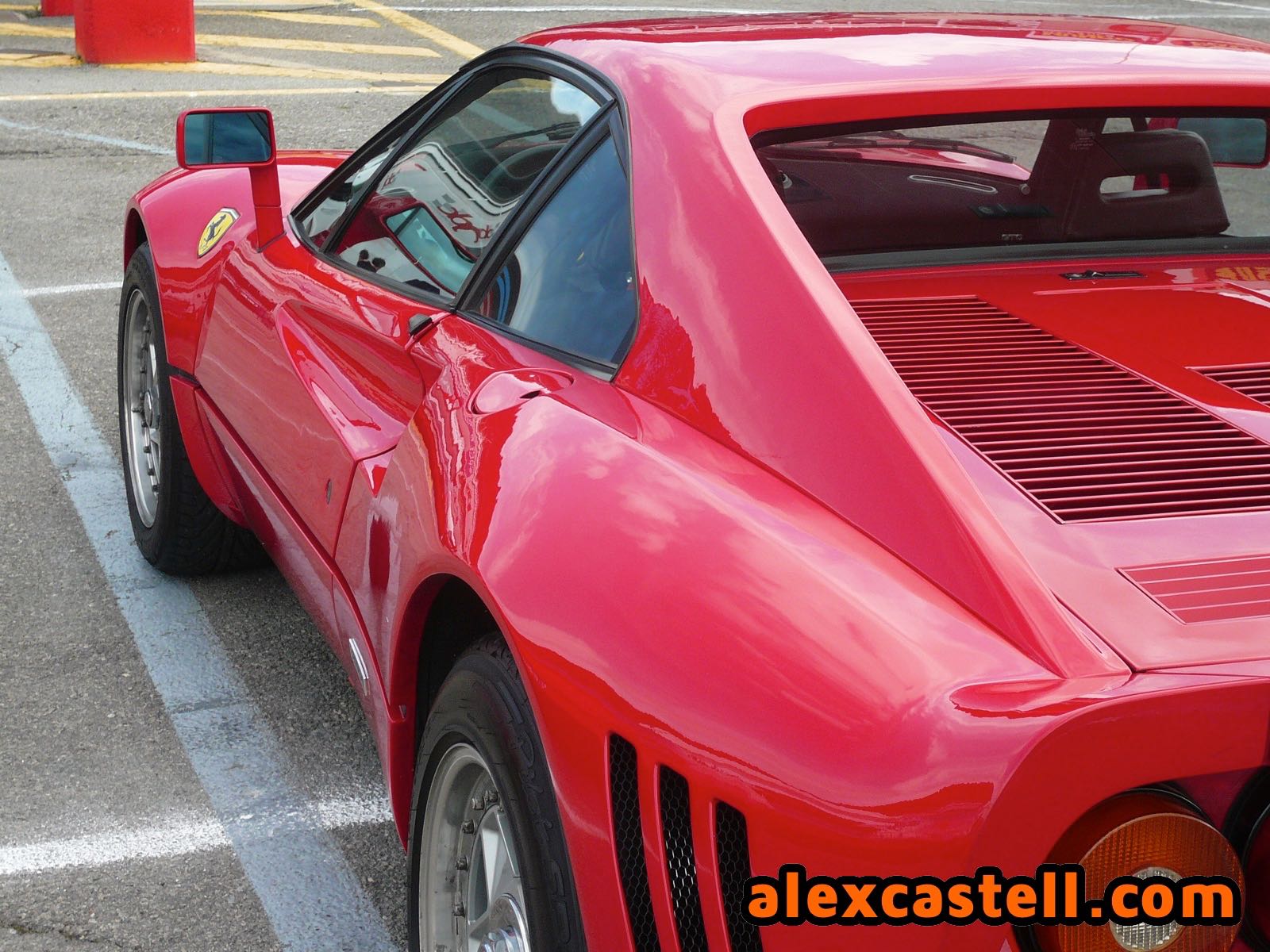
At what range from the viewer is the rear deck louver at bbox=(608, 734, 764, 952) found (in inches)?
58.9

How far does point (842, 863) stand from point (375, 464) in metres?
1.30

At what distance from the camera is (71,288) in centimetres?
671

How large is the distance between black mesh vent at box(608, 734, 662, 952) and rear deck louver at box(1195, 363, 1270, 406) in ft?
3.34

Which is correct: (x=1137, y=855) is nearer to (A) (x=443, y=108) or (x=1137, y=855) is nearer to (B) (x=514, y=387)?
(B) (x=514, y=387)

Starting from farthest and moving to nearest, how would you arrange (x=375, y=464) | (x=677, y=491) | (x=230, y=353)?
(x=230, y=353) < (x=375, y=464) < (x=677, y=491)

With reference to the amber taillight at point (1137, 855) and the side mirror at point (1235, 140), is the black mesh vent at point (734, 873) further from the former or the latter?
the side mirror at point (1235, 140)

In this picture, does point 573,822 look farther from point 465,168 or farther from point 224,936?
point 465,168

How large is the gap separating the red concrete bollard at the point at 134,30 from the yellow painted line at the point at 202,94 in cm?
131

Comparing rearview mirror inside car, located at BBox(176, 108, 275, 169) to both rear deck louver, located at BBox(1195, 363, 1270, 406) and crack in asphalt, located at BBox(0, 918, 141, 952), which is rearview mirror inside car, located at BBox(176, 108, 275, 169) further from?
rear deck louver, located at BBox(1195, 363, 1270, 406)

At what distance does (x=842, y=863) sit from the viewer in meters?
1.38

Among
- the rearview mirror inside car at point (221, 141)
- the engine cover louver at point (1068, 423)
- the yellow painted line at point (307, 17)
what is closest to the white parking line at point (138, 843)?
the rearview mirror inside car at point (221, 141)

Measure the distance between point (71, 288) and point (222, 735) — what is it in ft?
12.9

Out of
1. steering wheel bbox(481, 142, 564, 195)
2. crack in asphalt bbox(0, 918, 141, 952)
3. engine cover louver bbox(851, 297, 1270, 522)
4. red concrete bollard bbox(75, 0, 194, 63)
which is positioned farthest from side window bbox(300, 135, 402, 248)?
red concrete bollard bbox(75, 0, 194, 63)

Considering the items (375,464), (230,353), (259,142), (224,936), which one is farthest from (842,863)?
(259,142)
